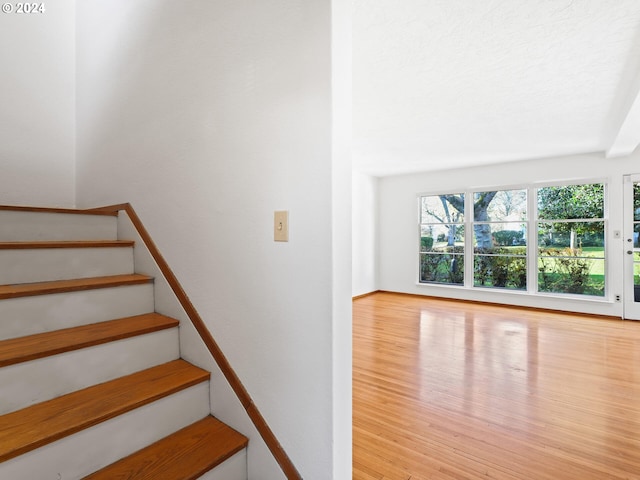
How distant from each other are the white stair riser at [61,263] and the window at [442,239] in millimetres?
5847

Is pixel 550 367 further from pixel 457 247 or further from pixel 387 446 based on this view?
pixel 457 247

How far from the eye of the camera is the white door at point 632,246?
480 cm

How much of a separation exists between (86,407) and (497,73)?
3300 millimetres

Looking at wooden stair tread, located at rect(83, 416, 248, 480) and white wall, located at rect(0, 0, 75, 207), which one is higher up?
white wall, located at rect(0, 0, 75, 207)

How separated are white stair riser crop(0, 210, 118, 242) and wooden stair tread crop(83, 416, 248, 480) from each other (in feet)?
4.70

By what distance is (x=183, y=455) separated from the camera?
127cm

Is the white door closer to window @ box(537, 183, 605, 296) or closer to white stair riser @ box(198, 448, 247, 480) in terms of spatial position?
window @ box(537, 183, 605, 296)

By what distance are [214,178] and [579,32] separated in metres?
2.41

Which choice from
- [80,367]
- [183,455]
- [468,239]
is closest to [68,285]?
[80,367]

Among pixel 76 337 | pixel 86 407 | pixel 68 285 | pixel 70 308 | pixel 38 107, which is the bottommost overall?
pixel 86 407

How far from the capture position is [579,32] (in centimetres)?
205

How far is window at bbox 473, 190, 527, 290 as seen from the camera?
5742mm

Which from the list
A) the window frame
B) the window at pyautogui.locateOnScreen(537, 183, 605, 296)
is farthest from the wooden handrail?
the window at pyautogui.locateOnScreen(537, 183, 605, 296)

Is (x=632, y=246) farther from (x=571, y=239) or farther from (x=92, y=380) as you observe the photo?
(x=92, y=380)
